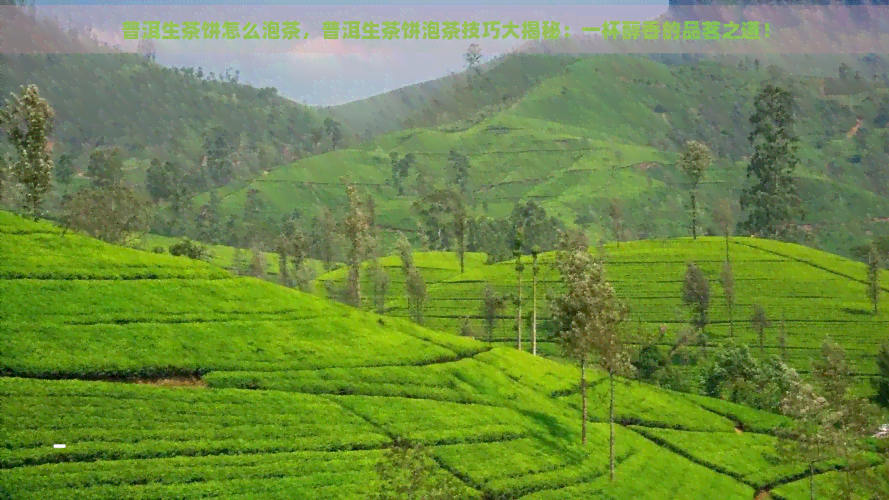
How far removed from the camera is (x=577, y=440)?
2221 inches

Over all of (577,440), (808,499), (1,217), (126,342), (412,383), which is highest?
(1,217)

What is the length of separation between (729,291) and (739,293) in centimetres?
831

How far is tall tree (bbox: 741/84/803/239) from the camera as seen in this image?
508 ft

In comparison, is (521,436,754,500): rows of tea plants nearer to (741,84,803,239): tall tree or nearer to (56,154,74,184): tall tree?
(741,84,803,239): tall tree

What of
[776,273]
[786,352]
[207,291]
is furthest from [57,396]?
[776,273]

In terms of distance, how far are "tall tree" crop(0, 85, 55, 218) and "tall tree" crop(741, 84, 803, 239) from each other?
13258cm

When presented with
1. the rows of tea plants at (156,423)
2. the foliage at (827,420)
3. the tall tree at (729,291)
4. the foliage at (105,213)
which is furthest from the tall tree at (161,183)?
the foliage at (827,420)

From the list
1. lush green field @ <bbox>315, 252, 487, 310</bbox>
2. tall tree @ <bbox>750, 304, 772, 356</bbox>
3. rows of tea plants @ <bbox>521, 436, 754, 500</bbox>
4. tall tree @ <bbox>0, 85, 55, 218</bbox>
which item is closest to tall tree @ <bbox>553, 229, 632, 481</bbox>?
rows of tea plants @ <bbox>521, 436, 754, 500</bbox>

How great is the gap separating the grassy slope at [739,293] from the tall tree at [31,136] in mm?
58812

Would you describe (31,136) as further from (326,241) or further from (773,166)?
(773,166)

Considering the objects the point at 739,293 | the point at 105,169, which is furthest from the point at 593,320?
the point at 105,169

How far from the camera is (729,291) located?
109 metres

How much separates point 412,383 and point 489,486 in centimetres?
1147

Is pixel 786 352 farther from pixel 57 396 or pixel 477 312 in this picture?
pixel 57 396
